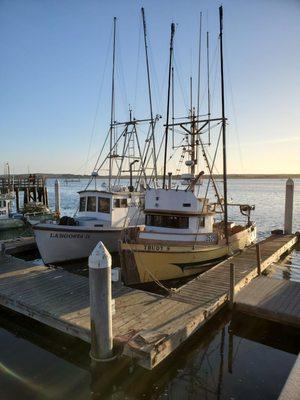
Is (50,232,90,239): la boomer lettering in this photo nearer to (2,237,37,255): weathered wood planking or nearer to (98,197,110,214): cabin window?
(98,197,110,214): cabin window

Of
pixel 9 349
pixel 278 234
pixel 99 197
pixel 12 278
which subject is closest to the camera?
pixel 9 349

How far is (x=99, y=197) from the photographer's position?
57.7 ft

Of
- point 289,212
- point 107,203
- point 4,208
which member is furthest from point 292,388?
point 4,208

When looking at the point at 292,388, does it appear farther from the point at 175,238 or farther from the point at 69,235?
the point at 69,235

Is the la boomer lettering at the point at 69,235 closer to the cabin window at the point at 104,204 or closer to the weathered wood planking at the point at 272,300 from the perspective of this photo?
the cabin window at the point at 104,204

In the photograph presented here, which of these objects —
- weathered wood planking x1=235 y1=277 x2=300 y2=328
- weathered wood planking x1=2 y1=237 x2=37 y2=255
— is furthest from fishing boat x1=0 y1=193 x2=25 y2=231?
weathered wood planking x1=235 y1=277 x2=300 y2=328

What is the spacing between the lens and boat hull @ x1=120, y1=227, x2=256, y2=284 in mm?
12016

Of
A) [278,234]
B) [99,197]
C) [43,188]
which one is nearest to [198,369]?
[99,197]

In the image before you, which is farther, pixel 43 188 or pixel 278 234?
pixel 43 188

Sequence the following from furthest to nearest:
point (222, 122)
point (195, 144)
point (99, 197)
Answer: point (99, 197) → point (195, 144) → point (222, 122)

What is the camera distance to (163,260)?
12.5 metres

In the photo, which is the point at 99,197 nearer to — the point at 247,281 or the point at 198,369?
the point at 247,281

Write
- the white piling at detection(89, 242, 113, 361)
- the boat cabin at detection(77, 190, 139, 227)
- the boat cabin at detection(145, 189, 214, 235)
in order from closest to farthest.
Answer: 1. the white piling at detection(89, 242, 113, 361)
2. the boat cabin at detection(145, 189, 214, 235)
3. the boat cabin at detection(77, 190, 139, 227)

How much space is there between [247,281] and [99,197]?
367 inches
